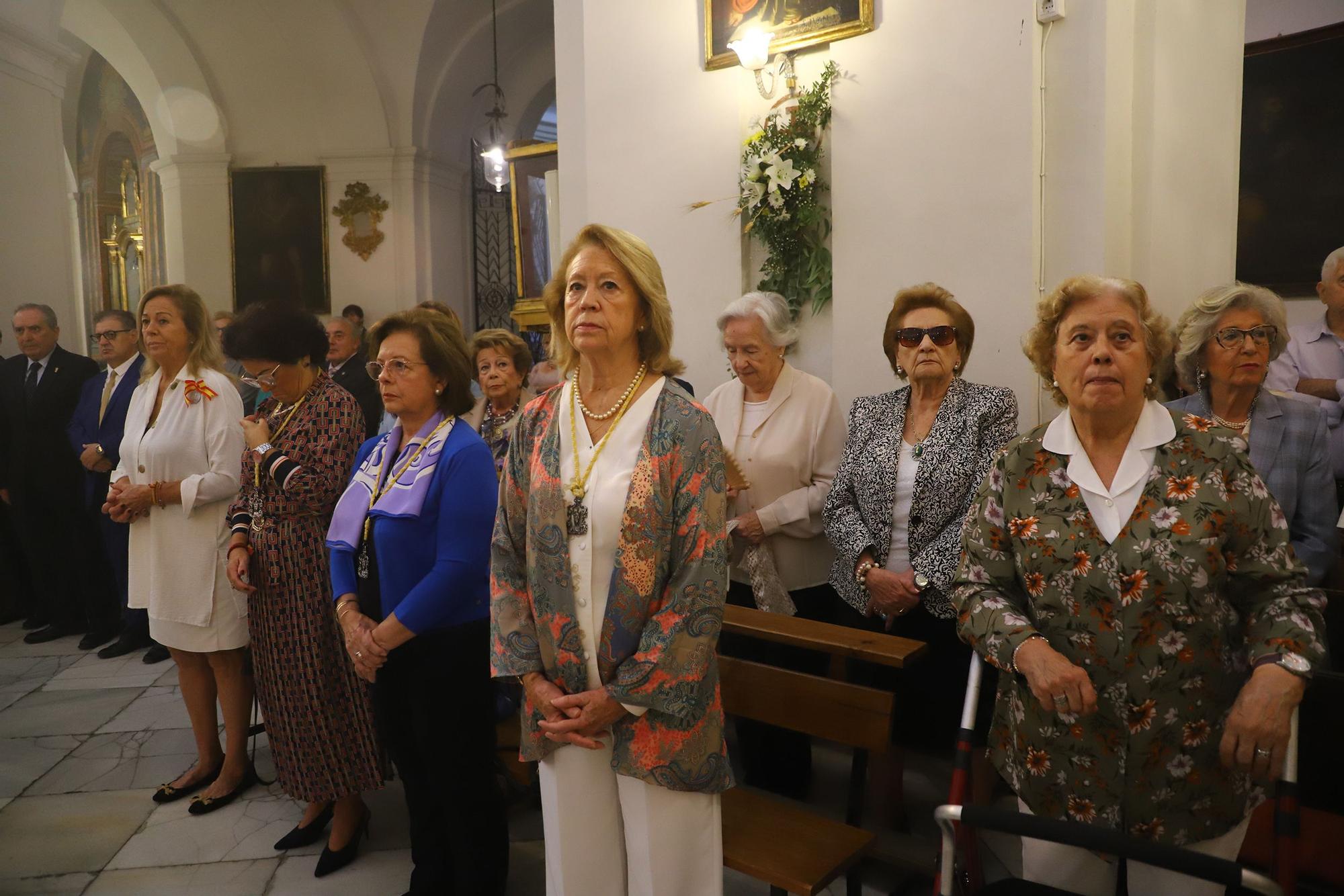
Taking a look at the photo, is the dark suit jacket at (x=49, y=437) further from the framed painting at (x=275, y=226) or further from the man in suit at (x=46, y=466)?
the framed painting at (x=275, y=226)

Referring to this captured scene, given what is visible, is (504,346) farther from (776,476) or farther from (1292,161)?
(1292,161)

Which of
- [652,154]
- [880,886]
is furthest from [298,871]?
[652,154]

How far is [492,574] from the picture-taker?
2.11 m

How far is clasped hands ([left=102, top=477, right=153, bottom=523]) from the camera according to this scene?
3457mm

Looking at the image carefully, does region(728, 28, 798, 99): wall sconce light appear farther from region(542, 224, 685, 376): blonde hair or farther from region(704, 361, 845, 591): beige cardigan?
region(542, 224, 685, 376): blonde hair

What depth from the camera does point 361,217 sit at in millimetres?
10656

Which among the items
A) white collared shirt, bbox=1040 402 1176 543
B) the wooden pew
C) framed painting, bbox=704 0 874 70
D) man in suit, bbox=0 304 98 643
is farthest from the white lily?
man in suit, bbox=0 304 98 643

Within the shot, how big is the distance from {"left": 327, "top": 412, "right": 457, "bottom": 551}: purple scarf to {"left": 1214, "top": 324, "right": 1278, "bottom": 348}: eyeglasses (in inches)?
91.6

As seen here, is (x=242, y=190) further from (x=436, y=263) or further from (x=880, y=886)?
(x=880, y=886)

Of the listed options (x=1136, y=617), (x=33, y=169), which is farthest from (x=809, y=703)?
(x=33, y=169)

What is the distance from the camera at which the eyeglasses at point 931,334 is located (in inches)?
119

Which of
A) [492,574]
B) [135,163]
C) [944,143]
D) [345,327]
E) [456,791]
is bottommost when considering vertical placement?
[456,791]

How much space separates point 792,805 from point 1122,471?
4.15ft

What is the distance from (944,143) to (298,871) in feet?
12.1
